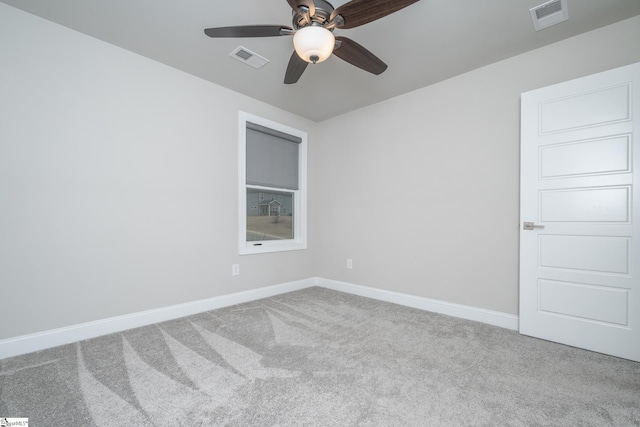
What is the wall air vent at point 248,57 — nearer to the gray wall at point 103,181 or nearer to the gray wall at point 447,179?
the gray wall at point 103,181

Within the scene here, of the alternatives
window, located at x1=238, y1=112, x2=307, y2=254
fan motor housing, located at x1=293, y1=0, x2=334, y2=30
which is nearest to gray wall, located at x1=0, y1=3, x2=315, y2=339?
window, located at x1=238, y1=112, x2=307, y2=254

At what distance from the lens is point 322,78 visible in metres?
2.86

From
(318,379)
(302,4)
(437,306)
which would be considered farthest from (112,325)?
(437,306)

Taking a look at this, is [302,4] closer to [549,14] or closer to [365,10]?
[365,10]

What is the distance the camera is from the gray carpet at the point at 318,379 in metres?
1.38

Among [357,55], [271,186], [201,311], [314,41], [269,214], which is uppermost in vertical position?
[357,55]

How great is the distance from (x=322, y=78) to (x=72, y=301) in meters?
3.05

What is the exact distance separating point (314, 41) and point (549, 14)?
1.82 metres

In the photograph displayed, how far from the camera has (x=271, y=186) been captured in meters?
3.68

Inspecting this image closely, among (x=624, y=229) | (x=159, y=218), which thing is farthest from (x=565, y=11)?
(x=159, y=218)

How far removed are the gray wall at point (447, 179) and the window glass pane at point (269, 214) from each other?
27.1 inches

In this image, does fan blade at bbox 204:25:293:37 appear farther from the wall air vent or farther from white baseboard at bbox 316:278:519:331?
white baseboard at bbox 316:278:519:331

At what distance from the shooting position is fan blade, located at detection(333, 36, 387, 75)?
1.79 m

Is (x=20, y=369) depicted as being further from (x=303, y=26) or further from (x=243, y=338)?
(x=303, y=26)
